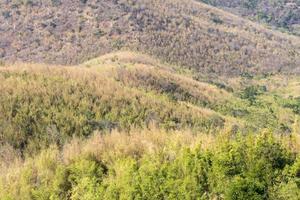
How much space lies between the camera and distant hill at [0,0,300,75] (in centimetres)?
16038

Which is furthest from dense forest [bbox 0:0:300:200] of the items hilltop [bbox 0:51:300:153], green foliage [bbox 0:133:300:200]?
hilltop [bbox 0:51:300:153]

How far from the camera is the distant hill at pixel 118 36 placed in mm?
160375

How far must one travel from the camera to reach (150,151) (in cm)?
5294

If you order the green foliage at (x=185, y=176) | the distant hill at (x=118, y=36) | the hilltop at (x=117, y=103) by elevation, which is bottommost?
the distant hill at (x=118, y=36)

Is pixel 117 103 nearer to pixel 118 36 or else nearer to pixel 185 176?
pixel 185 176

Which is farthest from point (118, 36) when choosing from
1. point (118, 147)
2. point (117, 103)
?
point (118, 147)

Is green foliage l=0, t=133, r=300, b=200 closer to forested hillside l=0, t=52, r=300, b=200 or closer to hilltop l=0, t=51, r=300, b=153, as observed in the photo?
forested hillside l=0, t=52, r=300, b=200

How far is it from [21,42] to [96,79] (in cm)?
6603

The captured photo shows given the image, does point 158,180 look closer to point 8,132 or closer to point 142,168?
point 142,168

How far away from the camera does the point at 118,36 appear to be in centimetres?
16575

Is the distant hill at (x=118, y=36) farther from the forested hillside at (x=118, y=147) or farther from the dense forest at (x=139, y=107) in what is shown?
the forested hillside at (x=118, y=147)

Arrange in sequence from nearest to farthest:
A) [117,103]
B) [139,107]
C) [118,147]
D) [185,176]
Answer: [185,176]
[118,147]
[117,103]
[139,107]

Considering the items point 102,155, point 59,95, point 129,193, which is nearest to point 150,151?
point 102,155

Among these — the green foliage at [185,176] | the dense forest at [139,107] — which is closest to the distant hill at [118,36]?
the dense forest at [139,107]
